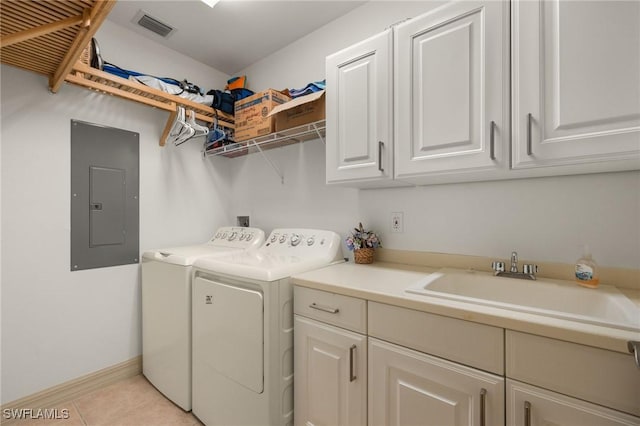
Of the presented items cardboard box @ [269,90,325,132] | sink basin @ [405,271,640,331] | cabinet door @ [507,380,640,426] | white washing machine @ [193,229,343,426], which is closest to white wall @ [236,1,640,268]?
sink basin @ [405,271,640,331]

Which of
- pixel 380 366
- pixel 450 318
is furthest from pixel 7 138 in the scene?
pixel 450 318

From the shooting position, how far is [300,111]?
6.14 feet

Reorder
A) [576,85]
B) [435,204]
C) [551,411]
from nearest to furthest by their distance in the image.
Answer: [551,411] < [576,85] < [435,204]

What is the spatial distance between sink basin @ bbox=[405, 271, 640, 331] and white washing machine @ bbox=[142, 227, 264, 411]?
4.51ft

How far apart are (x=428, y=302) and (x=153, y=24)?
259cm

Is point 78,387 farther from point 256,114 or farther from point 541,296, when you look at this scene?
point 541,296

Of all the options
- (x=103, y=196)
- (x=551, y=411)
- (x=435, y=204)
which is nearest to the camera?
(x=551, y=411)

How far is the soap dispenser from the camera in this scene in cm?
113

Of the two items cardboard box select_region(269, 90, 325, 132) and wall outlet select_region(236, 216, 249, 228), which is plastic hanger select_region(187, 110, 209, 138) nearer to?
cardboard box select_region(269, 90, 325, 132)

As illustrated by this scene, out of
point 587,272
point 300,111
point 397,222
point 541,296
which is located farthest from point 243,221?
point 587,272

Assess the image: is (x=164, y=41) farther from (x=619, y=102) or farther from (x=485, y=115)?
(x=619, y=102)

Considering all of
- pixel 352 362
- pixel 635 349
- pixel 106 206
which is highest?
pixel 106 206

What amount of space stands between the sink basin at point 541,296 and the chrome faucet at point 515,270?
4cm

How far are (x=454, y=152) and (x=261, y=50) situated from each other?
78.3 inches
